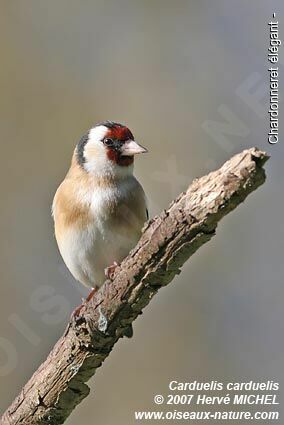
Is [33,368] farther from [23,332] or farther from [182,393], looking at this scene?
[182,393]

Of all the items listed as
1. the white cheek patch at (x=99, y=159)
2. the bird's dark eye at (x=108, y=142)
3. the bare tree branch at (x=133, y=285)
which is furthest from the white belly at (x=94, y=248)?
the bare tree branch at (x=133, y=285)

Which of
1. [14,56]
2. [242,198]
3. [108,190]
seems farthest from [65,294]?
[242,198]

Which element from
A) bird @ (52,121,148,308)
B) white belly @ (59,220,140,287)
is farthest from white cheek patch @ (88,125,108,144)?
white belly @ (59,220,140,287)

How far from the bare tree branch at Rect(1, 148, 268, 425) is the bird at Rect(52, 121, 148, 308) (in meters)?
0.77

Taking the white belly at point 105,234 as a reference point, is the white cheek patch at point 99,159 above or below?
above

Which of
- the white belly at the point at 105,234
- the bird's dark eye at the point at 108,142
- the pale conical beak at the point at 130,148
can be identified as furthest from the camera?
the bird's dark eye at the point at 108,142

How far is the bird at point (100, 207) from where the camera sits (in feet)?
15.5

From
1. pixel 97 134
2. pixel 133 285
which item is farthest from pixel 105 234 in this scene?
pixel 133 285

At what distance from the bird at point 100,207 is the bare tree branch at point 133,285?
0.77m

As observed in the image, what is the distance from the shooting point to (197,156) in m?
6.96

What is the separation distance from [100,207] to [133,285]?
122 centimetres

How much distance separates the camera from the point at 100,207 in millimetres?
4746

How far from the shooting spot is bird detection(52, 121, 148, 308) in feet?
15.5

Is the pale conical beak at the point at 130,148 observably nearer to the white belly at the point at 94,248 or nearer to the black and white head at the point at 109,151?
the black and white head at the point at 109,151
